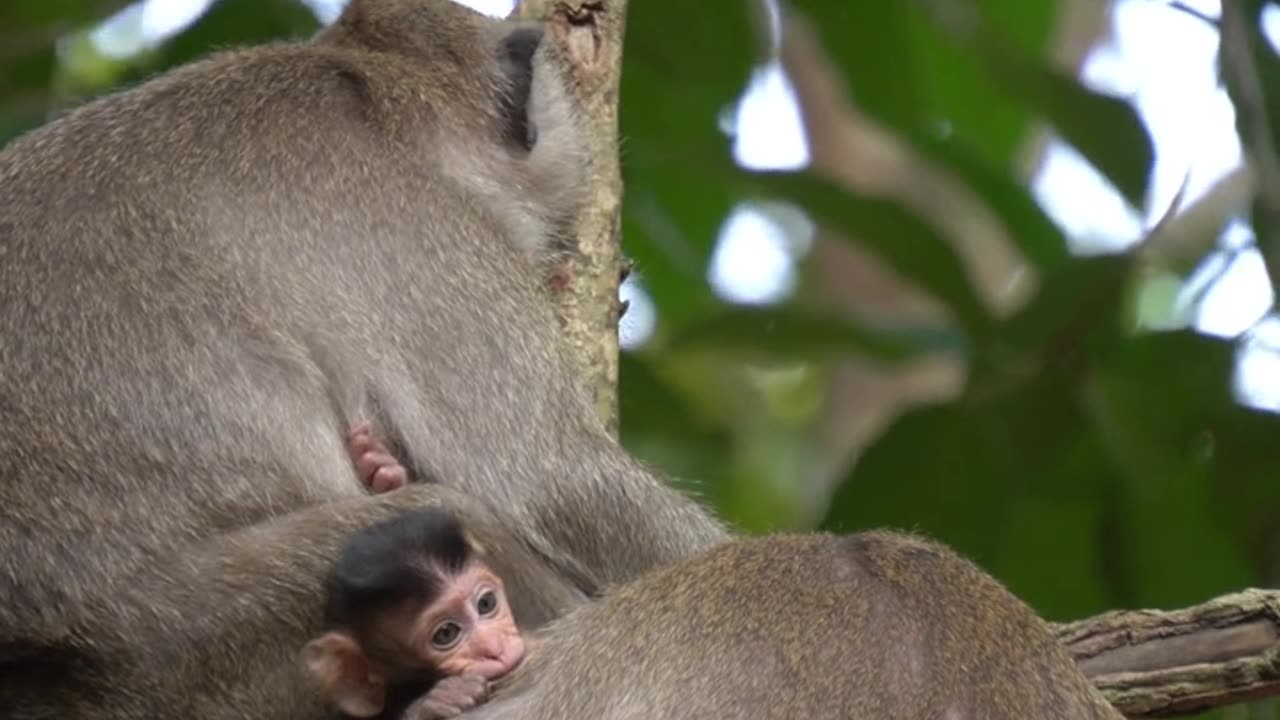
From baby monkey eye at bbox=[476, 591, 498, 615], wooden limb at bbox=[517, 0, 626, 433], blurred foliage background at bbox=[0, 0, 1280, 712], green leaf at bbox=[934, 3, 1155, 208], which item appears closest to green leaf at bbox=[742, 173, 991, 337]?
blurred foliage background at bbox=[0, 0, 1280, 712]

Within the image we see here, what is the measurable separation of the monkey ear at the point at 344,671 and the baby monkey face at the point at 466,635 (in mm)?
104

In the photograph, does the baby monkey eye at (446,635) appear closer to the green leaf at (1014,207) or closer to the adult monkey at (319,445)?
the adult monkey at (319,445)

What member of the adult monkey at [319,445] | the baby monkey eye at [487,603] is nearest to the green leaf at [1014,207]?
the adult monkey at [319,445]

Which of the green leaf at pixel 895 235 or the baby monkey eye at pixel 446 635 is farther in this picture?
the green leaf at pixel 895 235

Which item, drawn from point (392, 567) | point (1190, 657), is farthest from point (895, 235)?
point (392, 567)

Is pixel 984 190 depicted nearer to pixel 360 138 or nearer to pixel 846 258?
pixel 360 138

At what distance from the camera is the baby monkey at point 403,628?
4.17 metres

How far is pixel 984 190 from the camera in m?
7.48

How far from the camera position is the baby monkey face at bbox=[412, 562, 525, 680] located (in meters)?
4.16

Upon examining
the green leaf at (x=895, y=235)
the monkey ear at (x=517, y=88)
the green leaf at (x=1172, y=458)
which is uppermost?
the monkey ear at (x=517, y=88)

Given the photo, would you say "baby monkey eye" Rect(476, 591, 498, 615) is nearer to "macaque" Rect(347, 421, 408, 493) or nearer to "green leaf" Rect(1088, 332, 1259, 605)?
"macaque" Rect(347, 421, 408, 493)

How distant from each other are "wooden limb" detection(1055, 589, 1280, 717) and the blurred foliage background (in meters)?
2.04

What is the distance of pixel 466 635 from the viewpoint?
4.20 m

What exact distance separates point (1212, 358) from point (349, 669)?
11.0 ft
